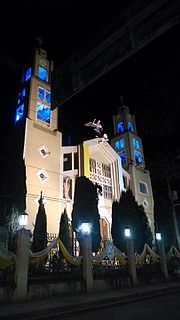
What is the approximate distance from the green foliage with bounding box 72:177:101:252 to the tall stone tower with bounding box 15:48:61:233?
3132 mm

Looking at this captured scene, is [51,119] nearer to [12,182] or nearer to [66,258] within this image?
[12,182]

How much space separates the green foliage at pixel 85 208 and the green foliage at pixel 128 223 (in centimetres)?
303

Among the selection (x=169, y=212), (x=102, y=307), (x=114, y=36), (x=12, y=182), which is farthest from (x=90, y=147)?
(x=114, y=36)

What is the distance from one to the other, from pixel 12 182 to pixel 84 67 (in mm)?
16768

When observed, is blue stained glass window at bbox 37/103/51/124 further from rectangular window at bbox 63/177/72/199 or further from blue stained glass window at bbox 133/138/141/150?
blue stained glass window at bbox 133/138/141/150

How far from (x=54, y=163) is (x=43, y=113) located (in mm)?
6126

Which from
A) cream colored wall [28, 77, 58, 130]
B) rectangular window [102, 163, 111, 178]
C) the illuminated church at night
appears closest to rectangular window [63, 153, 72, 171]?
the illuminated church at night

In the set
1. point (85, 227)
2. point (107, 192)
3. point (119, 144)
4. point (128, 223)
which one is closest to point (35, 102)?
point (107, 192)

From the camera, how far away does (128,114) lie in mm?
41062

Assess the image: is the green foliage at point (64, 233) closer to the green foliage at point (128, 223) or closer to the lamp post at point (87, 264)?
the green foliage at point (128, 223)

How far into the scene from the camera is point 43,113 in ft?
85.5

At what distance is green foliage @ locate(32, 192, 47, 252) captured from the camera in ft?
52.1

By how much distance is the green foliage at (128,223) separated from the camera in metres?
21.0

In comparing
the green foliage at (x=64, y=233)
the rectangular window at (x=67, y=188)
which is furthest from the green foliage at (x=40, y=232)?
the rectangular window at (x=67, y=188)
